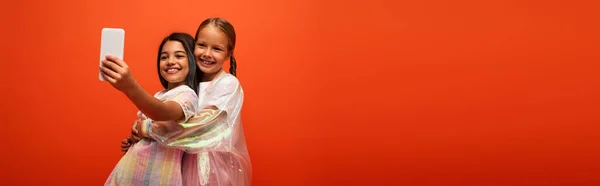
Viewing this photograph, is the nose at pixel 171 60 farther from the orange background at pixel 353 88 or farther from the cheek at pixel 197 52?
the orange background at pixel 353 88

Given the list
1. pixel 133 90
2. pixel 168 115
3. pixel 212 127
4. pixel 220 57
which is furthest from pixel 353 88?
pixel 133 90

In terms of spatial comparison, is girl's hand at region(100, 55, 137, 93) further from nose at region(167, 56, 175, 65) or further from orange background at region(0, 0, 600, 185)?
orange background at region(0, 0, 600, 185)

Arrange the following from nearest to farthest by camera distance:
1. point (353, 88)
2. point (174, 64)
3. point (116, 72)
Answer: point (116, 72)
point (174, 64)
point (353, 88)

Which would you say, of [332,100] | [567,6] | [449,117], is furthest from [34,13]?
[567,6]

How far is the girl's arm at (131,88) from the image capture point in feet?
4.33

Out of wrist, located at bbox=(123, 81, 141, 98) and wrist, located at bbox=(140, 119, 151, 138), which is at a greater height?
wrist, located at bbox=(123, 81, 141, 98)

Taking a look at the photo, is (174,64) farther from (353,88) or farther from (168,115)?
(353,88)

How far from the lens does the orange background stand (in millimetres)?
2801

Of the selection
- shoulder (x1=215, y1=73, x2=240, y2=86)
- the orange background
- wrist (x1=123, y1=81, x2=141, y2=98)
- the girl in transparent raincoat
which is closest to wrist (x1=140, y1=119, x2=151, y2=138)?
the girl in transparent raincoat

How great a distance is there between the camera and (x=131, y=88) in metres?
1.35

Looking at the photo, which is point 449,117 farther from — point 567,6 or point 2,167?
point 2,167

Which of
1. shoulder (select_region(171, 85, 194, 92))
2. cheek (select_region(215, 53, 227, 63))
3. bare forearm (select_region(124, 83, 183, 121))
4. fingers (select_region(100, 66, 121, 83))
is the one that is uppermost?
cheek (select_region(215, 53, 227, 63))

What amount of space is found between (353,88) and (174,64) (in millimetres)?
1247

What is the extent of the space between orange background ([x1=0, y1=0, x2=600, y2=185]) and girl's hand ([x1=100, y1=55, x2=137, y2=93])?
145 centimetres
